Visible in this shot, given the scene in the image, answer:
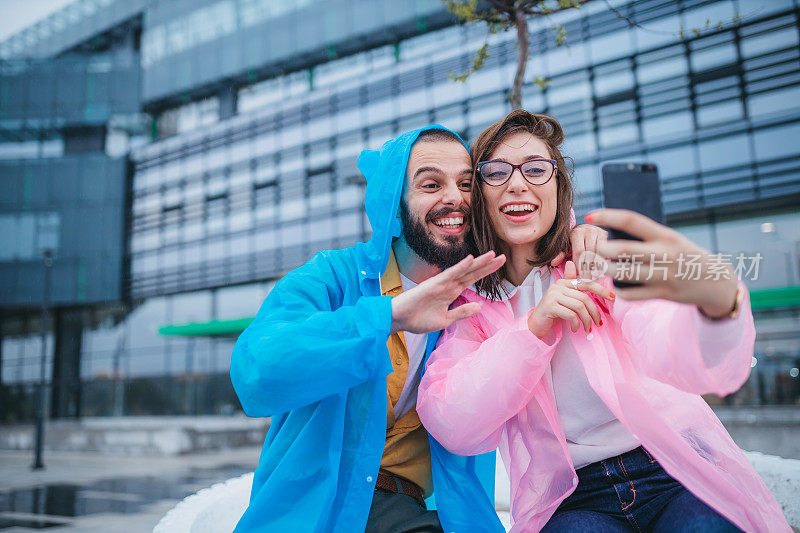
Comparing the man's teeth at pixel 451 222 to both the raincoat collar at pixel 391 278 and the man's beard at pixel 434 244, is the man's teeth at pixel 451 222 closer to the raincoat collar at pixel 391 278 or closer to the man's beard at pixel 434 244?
the man's beard at pixel 434 244

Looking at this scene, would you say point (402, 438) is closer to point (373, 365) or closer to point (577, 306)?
point (373, 365)

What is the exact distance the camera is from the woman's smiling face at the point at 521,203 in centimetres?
220

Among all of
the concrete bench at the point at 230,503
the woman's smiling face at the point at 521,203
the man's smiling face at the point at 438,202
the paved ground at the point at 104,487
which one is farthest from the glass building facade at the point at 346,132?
the woman's smiling face at the point at 521,203

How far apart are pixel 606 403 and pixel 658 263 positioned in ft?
2.62

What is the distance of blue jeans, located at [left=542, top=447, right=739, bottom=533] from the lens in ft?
6.15

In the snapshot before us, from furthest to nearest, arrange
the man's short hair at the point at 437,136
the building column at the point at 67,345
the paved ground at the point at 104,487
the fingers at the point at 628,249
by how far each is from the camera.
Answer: the building column at the point at 67,345 → the paved ground at the point at 104,487 → the man's short hair at the point at 437,136 → the fingers at the point at 628,249

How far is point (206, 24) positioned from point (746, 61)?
77.3 feet

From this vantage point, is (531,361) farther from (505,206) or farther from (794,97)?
(794,97)

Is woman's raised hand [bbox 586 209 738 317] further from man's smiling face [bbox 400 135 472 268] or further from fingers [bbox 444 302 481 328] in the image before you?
man's smiling face [bbox 400 135 472 268]

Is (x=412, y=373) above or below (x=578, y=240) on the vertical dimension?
below

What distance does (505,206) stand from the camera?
7.32 feet

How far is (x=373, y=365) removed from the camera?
6.10 feet

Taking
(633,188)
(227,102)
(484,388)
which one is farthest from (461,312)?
(227,102)

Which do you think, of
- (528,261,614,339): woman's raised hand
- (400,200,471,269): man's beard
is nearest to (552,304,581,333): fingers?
(528,261,614,339): woman's raised hand
